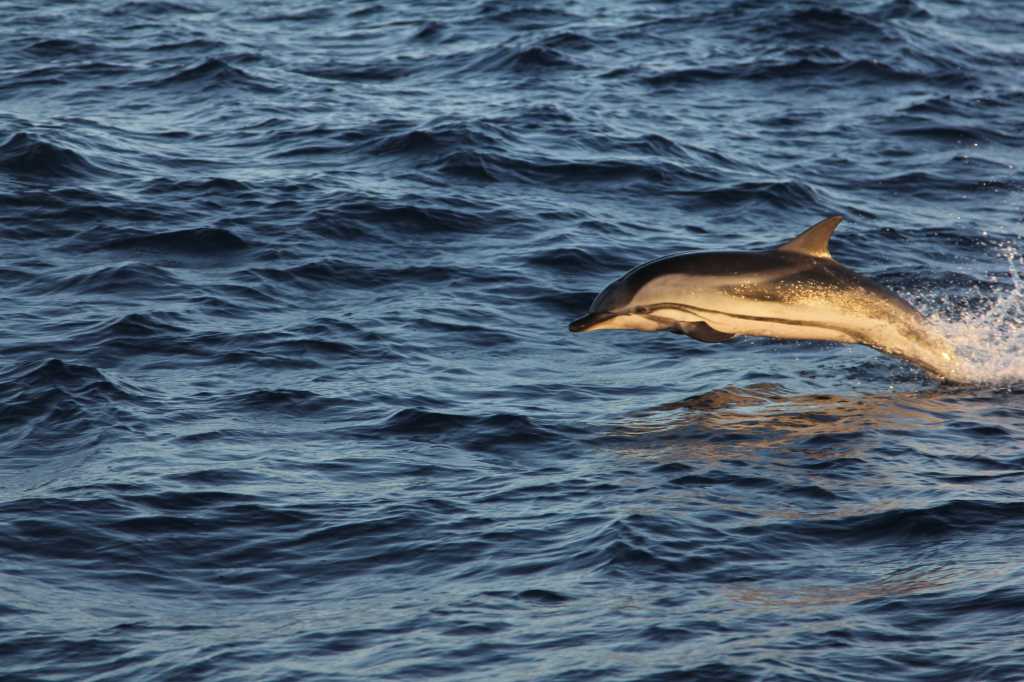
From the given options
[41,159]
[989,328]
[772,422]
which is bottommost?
[989,328]

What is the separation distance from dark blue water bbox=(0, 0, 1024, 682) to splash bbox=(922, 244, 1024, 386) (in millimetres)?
54

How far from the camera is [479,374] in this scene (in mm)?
13883

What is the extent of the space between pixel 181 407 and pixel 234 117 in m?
10.0

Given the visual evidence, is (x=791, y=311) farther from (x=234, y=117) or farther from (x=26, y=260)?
(x=234, y=117)

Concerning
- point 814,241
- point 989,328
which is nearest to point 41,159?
point 814,241

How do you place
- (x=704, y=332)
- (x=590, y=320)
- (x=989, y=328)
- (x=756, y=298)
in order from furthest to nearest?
(x=989, y=328)
(x=590, y=320)
(x=756, y=298)
(x=704, y=332)

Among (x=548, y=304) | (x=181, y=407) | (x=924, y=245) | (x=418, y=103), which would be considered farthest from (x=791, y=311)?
(x=418, y=103)

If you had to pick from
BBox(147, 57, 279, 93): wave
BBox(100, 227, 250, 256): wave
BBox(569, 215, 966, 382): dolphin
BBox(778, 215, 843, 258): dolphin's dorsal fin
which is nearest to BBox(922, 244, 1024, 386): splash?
BBox(569, 215, 966, 382): dolphin

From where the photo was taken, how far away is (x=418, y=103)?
891 inches

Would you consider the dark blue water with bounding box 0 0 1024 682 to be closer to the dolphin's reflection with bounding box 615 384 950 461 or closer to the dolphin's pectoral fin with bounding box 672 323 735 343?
the dolphin's reflection with bounding box 615 384 950 461

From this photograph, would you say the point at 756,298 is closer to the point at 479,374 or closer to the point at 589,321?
the point at 589,321

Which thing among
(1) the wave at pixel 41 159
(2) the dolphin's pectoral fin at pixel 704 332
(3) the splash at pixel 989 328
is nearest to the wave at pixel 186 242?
(1) the wave at pixel 41 159

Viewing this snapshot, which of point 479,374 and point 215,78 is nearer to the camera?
point 479,374

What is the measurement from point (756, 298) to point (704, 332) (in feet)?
1.67
